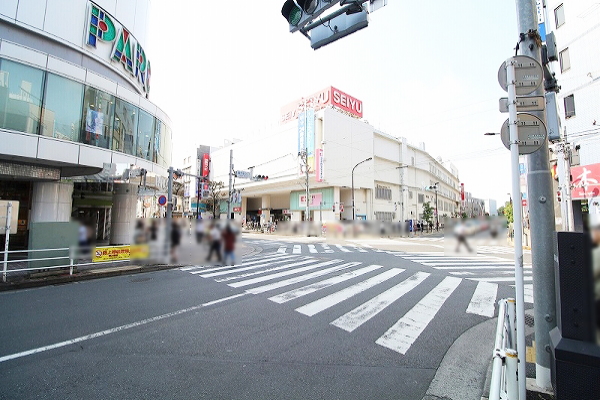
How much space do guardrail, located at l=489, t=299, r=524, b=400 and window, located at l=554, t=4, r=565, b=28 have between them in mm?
23014

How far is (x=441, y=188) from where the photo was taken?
183 feet

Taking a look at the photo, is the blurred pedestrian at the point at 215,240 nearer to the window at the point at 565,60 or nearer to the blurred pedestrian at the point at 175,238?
the blurred pedestrian at the point at 175,238

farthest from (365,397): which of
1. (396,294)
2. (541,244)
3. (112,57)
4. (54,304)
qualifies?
(112,57)

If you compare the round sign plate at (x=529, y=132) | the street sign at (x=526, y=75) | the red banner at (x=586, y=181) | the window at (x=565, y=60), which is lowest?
the round sign plate at (x=529, y=132)

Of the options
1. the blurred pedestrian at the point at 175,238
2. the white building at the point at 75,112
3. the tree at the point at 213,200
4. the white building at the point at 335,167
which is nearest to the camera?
the blurred pedestrian at the point at 175,238

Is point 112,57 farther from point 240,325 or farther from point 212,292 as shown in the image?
point 240,325

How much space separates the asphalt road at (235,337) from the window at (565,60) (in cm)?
1723

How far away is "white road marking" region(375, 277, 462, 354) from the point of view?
392 cm

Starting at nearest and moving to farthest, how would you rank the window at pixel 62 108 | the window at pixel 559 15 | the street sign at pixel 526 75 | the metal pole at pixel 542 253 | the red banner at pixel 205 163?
the street sign at pixel 526 75
the metal pole at pixel 542 253
the window at pixel 62 108
the window at pixel 559 15
the red banner at pixel 205 163

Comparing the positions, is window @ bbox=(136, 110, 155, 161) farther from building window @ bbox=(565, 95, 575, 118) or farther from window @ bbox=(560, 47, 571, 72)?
window @ bbox=(560, 47, 571, 72)

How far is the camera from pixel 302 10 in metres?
3.31

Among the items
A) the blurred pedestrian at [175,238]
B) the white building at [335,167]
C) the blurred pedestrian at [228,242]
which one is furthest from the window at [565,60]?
the blurred pedestrian at [175,238]

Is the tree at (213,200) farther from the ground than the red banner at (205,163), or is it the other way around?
the red banner at (205,163)

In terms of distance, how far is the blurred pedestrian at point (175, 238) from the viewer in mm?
3109
